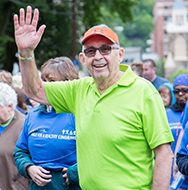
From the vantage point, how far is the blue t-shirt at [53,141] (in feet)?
11.1

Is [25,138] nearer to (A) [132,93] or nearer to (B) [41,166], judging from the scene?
(B) [41,166]

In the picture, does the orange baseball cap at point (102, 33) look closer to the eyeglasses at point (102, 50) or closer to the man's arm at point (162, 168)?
the eyeglasses at point (102, 50)

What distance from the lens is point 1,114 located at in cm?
424

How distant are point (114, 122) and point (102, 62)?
17.3 inches

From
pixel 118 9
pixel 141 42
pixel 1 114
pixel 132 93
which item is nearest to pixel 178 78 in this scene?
pixel 1 114

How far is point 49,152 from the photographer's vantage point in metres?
3.40

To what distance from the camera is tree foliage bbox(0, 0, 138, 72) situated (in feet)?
68.9

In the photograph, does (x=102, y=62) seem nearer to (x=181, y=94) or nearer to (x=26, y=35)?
(x=26, y=35)

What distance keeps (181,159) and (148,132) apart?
1.31m

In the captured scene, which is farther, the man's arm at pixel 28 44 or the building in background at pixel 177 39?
the building in background at pixel 177 39

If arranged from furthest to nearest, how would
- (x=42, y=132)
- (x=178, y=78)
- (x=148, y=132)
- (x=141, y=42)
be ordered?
(x=141, y=42) < (x=178, y=78) < (x=42, y=132) < (x=148, y=132)

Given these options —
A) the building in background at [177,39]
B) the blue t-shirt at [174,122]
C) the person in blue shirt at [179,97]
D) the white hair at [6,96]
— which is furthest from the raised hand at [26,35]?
the building in background at [177,39]

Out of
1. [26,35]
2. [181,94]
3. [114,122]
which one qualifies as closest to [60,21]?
[181,94]

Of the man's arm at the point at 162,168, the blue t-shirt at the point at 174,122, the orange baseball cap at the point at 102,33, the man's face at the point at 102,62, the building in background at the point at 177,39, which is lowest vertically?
the building in background at the point at 177,39
